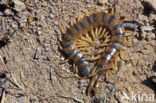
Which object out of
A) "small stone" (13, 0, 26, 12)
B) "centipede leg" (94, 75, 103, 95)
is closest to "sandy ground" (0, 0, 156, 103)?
"small stone" (13, 0, 26, 12)

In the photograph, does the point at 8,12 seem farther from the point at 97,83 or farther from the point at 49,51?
the point at 97,83

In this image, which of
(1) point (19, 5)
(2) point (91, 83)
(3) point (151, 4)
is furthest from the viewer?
(1) point (19, 5)

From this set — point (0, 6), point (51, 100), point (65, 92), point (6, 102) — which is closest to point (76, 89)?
point (65, 92)

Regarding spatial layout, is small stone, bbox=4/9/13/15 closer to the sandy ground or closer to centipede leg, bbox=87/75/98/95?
the sandy ground

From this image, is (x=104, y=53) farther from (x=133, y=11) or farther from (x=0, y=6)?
(x=0, y=6)

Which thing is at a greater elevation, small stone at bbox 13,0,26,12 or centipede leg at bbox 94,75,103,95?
small stone at bbox 13,0,26,12

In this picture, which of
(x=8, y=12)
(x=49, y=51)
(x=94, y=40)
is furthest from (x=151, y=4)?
(x=8, y=12)
